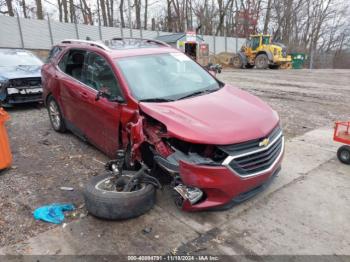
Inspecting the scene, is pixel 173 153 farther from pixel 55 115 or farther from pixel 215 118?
pixel 55 115

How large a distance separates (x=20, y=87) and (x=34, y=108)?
86 cm

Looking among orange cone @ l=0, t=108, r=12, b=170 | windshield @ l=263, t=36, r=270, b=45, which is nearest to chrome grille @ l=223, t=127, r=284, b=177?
orange cone @ l=0, t=108, r=12, b=170

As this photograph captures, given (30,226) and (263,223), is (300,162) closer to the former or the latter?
(263,223)

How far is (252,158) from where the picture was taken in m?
3.17

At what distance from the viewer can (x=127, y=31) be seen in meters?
28.2

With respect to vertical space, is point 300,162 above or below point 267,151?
below

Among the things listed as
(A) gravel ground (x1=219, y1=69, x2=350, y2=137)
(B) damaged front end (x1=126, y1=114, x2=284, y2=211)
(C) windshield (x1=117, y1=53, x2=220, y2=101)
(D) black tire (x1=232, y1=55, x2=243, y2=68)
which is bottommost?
(D) black tire (x1=232, y1=55, x2=243, y2=68)

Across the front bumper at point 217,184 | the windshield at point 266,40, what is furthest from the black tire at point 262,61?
the front bumper at point 217,184

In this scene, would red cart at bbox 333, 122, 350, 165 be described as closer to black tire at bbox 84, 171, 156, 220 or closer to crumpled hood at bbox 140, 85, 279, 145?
crumpled hood at bbox 140, 85, 279, 145

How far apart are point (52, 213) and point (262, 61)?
25.4 metres

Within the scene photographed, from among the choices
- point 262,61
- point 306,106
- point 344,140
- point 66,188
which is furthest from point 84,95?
point 262,61

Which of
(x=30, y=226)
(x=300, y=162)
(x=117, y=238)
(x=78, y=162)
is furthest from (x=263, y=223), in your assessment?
(x=78, y=162)

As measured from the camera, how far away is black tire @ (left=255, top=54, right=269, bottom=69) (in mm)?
26087

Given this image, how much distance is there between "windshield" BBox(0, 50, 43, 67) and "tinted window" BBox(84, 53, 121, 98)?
5167 millimetres
